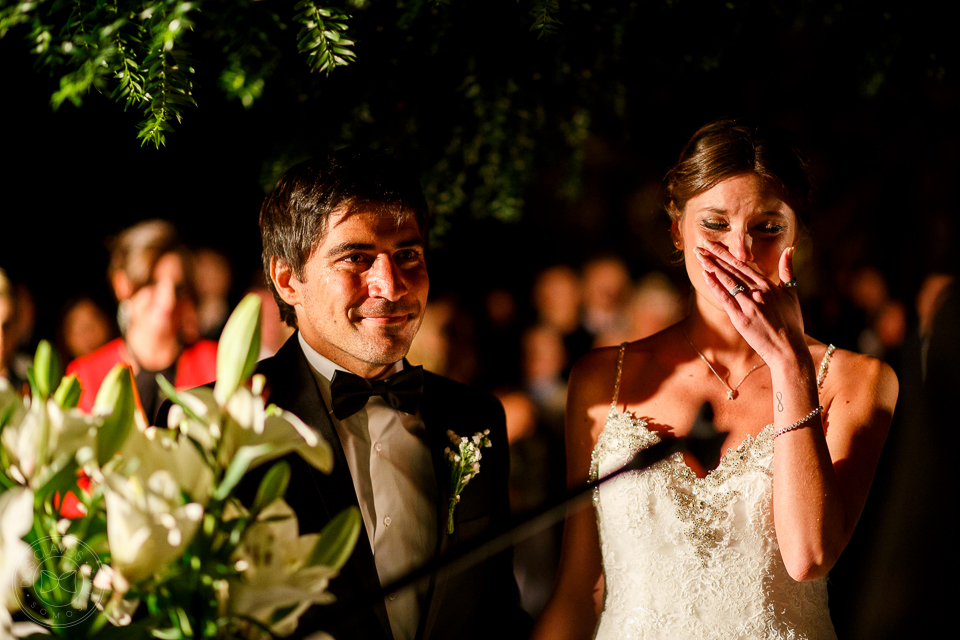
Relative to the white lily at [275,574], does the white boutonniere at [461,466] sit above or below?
below

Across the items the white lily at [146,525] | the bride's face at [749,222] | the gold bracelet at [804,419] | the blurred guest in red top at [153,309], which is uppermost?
the white lily at [146,525]

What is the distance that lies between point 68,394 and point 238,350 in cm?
25

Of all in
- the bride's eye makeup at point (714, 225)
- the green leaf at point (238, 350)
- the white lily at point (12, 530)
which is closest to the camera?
the white lily at point (12, 530)

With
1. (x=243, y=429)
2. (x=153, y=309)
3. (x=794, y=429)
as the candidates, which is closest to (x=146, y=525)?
(x=243, y=429)

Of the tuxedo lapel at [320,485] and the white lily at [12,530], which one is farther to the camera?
the tuxedo lapel at [320,485]

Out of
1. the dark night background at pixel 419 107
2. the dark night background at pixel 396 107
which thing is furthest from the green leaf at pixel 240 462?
the dark night background at pixel 419 107

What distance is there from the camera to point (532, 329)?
3.97 m

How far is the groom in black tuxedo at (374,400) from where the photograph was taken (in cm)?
138

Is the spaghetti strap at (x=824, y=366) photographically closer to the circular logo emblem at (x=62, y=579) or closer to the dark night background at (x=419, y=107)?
the dark night background at (x=419, y=107)

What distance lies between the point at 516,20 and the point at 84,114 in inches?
57.3

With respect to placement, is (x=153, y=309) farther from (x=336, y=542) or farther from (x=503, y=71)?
(x=336, y=542)

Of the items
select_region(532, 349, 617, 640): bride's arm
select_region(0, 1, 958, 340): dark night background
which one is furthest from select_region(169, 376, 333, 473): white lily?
select_region(532, 349, 617, 640): bride's arm

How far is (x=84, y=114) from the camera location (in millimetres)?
2314

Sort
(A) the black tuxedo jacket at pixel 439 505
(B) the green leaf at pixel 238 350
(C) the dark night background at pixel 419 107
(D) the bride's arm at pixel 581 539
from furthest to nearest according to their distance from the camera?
(C) the dark night background at pixel 419 107, (D) the bride's arm at pixel 581 539, (A) the black tuxedo jacket at pixel 439 505, (B) the green leaf at pixel 238 350
